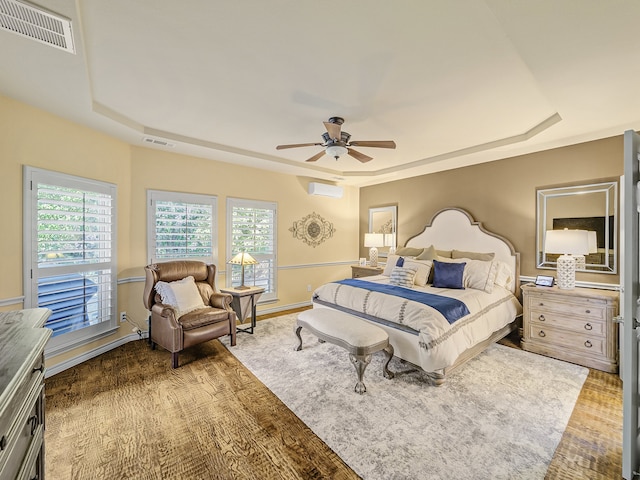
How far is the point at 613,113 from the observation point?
2713 mm

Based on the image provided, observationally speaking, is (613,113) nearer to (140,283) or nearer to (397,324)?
(397,324)

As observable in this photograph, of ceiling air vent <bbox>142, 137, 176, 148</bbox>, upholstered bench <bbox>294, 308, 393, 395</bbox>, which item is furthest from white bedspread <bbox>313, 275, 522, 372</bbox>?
ceiling air vent <bbox>142, 137, 176, 148</bbox>

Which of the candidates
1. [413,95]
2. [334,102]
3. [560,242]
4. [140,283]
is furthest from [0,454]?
[560,242]

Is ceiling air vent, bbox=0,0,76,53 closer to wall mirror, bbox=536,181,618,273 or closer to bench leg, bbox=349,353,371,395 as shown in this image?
bench leg, bbox=349,353,371,395

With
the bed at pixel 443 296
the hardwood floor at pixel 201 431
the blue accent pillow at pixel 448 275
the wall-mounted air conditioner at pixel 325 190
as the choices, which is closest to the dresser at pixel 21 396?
the hardwood floor at pixel 201 431

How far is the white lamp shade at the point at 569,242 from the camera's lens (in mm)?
3139

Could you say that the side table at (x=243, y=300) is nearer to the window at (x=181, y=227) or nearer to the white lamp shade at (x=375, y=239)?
the window at (x=181, y=227)

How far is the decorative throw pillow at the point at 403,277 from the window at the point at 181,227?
2.88 m

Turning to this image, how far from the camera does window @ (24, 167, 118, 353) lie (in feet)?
9.10

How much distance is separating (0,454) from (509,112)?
4.11 meters

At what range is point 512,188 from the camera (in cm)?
417

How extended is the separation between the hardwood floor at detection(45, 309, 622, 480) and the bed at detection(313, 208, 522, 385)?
0.97 metres

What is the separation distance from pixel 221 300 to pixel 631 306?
381cm

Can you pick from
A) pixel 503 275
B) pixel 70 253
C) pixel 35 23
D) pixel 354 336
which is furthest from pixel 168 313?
pixel 503 275
